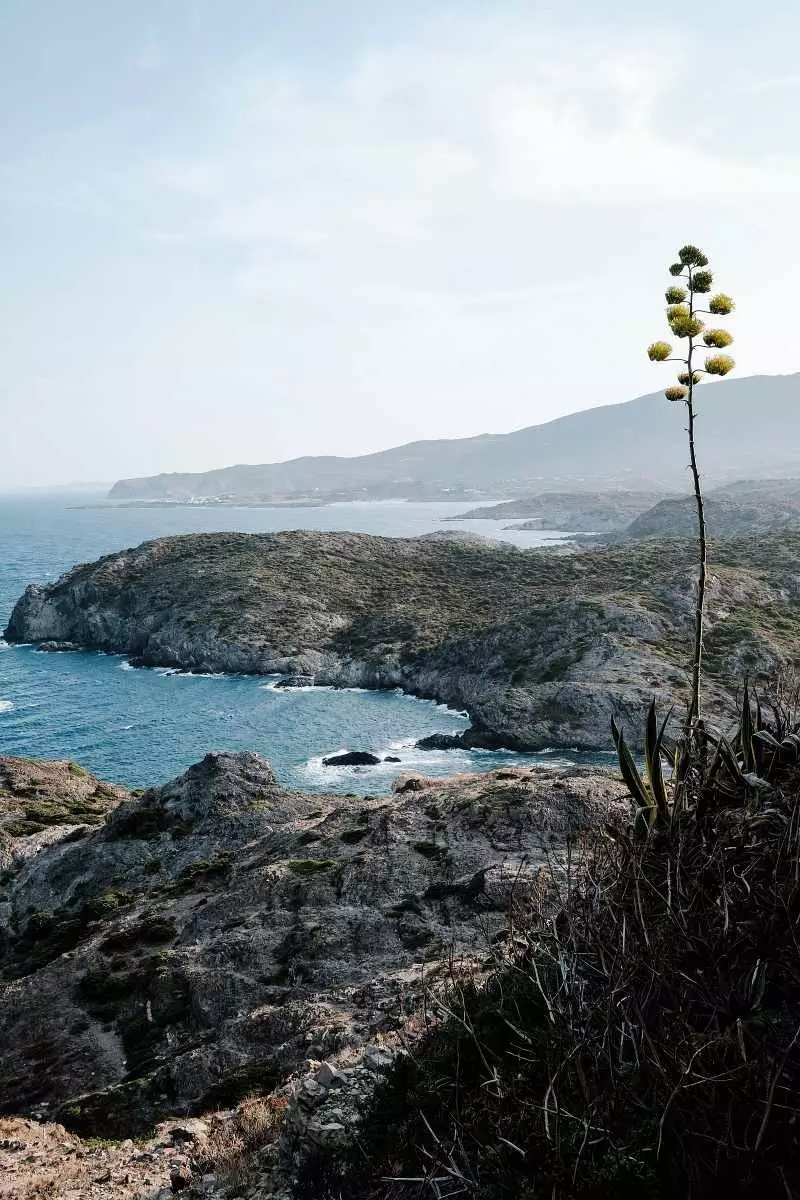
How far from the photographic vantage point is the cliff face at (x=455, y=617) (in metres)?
65.1

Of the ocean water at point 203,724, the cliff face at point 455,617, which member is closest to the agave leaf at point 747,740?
the ocean water at point 203,724

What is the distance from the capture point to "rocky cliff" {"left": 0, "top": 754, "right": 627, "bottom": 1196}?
14539 millimetres

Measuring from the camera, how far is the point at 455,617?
88250 millimetres

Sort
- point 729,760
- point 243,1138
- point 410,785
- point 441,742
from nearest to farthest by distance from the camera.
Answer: point 729,760 < point 243,1138 < point 410,785 < point 441,742

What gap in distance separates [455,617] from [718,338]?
76146mm

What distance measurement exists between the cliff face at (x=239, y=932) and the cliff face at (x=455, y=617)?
35.9 m

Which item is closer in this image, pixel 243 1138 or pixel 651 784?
pixel 651 784

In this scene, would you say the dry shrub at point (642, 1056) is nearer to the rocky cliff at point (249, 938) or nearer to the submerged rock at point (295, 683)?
the rocky cliff at point (249, 938)

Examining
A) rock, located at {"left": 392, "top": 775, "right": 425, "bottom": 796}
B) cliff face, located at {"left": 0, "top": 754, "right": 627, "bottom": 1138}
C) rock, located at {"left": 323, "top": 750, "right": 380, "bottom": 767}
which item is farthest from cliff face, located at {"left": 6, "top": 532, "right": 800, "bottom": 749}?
cliff face, located at {"left": 0, "top": 754, "right": 627, "bottom": 1138}

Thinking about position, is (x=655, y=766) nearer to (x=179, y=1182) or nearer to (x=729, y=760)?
(x=729, y=760)

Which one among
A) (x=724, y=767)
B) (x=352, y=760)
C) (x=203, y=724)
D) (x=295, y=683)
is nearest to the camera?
(x=724, y=767)

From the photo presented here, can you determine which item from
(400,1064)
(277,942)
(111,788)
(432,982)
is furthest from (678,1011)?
(111,788)

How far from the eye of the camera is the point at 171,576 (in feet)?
345

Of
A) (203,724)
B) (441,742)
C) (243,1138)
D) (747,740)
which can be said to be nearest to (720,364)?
(747,740)
